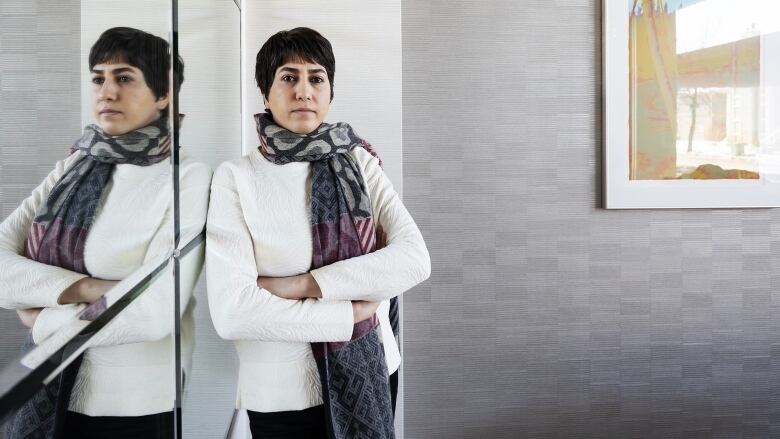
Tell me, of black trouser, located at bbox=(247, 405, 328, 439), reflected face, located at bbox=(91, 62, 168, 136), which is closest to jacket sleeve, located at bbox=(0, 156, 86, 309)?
reflected face, located at bbox=(91, 62, 168, 136)

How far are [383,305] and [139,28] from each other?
0.90 meters

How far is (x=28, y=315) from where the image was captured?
1.31ft

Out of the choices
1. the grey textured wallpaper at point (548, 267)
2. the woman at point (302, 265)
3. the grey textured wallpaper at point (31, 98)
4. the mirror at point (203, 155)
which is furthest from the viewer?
the grey textured wallpaper at point (548, 267)

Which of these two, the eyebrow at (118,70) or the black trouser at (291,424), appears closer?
the eyebrow at (118,70)

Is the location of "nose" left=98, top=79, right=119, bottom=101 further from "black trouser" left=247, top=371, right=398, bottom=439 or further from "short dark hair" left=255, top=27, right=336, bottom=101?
"black trouser" left=247, top=371, right=398, bottom=439

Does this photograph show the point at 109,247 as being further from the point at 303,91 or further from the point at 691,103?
the point at 691,103

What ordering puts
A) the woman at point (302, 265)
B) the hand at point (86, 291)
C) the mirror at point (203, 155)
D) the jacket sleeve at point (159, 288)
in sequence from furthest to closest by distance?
1. the woman at point (302, 265)
2. the mirror at point (203, 155)
3. the jacket sleeve at point (159, 288)
4. the hand at point (86, 291)

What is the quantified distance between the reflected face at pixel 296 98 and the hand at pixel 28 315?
3.18 feet

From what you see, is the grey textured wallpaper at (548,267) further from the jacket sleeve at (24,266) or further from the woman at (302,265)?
the jacket sleeve at (24,266)

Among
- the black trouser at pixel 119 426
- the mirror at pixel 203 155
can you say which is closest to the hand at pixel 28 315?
the black trouser at pixel 119 426

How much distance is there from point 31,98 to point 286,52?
1.04 meters

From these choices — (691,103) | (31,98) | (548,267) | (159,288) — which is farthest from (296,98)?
(691,103)

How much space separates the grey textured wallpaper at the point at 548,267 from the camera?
201 cm

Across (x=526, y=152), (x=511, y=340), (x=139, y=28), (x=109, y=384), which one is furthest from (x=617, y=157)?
(x=109, y=384)
